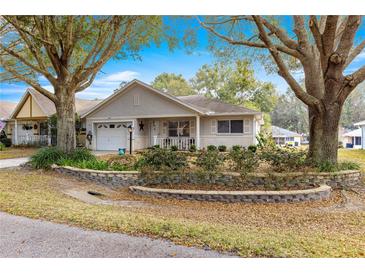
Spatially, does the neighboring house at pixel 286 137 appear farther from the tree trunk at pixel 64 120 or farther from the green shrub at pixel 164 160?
the tree trunk at pixel 64 120

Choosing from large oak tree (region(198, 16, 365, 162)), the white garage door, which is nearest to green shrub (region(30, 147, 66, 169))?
the white garage door

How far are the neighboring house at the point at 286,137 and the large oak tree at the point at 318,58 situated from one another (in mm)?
1634

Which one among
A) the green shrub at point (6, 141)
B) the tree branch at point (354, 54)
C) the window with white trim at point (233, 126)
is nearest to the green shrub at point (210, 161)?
the tree branch at point (354, 54)

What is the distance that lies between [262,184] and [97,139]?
28.9ft

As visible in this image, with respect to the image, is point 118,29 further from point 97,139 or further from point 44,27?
point 97,139

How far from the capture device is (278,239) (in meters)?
2.66

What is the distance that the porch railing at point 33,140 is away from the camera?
14.1 meters

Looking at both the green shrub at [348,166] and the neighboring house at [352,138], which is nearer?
the green shrub at [348,166]

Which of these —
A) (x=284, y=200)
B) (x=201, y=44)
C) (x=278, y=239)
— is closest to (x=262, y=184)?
(x=284, y=200)

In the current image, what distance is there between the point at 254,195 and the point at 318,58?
13.6 ft

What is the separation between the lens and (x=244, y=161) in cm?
572

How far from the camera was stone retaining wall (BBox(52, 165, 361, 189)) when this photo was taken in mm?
5328

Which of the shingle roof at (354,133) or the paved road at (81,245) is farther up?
the shingle roof at (354,133)

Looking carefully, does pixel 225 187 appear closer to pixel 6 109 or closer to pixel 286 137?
pixel 286 137
